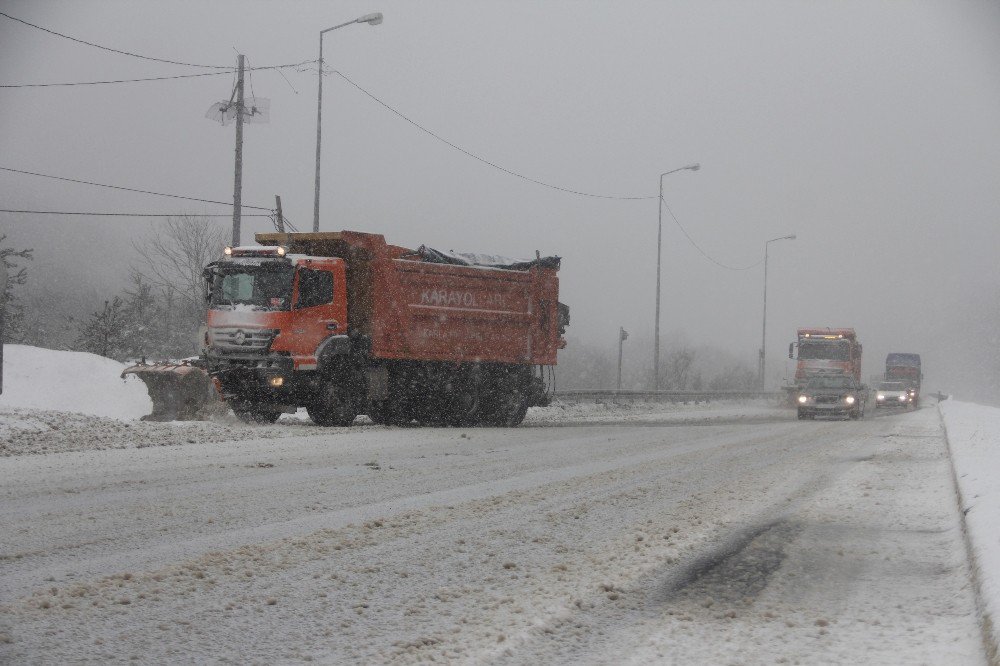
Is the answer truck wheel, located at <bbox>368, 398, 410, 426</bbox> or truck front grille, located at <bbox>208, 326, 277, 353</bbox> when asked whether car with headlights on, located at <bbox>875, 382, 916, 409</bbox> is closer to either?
truck wheel, located at <bbox>368, 398, 410, 426</bbox>

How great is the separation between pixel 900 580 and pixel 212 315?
14371 mm

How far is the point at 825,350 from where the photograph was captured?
3988cm

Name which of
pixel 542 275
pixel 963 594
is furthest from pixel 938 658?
pixel 542 275

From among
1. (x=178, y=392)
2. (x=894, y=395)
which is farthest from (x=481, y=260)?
(x=894, y=395)

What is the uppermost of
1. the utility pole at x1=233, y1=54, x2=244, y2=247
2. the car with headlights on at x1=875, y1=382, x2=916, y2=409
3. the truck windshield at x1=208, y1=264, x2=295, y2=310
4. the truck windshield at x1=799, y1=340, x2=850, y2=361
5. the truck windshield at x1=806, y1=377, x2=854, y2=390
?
the utility pole at x1=233, y1=54, x2=244, y2=247

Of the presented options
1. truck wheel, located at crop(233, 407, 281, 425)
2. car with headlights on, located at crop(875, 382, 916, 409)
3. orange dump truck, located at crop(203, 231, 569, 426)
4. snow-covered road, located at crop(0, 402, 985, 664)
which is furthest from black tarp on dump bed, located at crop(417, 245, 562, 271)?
car with headlights on, located at crop(875, 382, 916, 409)

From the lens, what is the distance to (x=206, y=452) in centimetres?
1213

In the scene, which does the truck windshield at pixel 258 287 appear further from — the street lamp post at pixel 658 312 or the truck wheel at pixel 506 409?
the street lamp post at pixel 658 312

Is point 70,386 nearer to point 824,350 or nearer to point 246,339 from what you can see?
point 246,339

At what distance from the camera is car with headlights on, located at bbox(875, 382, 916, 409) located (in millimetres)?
45281

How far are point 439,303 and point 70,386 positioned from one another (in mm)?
7507

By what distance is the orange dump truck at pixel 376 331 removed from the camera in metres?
17.1

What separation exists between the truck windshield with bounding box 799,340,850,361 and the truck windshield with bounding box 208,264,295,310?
28.3m


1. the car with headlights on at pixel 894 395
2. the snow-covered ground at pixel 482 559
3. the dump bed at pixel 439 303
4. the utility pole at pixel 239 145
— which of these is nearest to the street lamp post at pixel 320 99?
the utility pole at pixel 239 145
